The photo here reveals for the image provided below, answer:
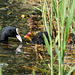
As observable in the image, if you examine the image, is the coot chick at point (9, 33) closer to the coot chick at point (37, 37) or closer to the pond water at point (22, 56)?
→ the pond water at point (22, 56)

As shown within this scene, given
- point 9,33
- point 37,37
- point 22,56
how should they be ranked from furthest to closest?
point 9,33, point 37,37, point 22,56

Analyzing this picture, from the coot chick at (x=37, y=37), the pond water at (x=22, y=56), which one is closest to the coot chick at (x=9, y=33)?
the pond water at (x=22, y=56)

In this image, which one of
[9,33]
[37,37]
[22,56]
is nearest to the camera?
[22,56]

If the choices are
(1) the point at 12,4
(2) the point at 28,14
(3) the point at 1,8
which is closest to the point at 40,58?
(2) the point at 28,14

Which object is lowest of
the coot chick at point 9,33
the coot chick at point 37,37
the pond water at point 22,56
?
the pond water at point 22,56

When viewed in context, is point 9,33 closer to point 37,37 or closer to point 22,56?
point 37,37

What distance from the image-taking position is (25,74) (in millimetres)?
2852

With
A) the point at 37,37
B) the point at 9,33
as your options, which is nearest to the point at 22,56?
the point at 37,37

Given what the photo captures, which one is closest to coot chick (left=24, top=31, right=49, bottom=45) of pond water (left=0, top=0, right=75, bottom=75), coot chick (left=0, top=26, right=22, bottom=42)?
pond water (left=0, top=0, right=75, bottom=75)

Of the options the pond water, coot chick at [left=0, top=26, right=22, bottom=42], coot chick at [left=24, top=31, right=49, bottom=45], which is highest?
coot chick at [left=0, top=26, right=22, bottom=42]

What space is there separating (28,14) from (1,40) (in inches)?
83.8

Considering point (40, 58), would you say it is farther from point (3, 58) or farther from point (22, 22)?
point (22, 22)

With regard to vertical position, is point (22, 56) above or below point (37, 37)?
below

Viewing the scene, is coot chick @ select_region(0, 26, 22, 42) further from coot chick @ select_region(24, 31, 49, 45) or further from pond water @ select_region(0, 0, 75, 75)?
coot chick @ select_region(24, 31, 49, 45)
